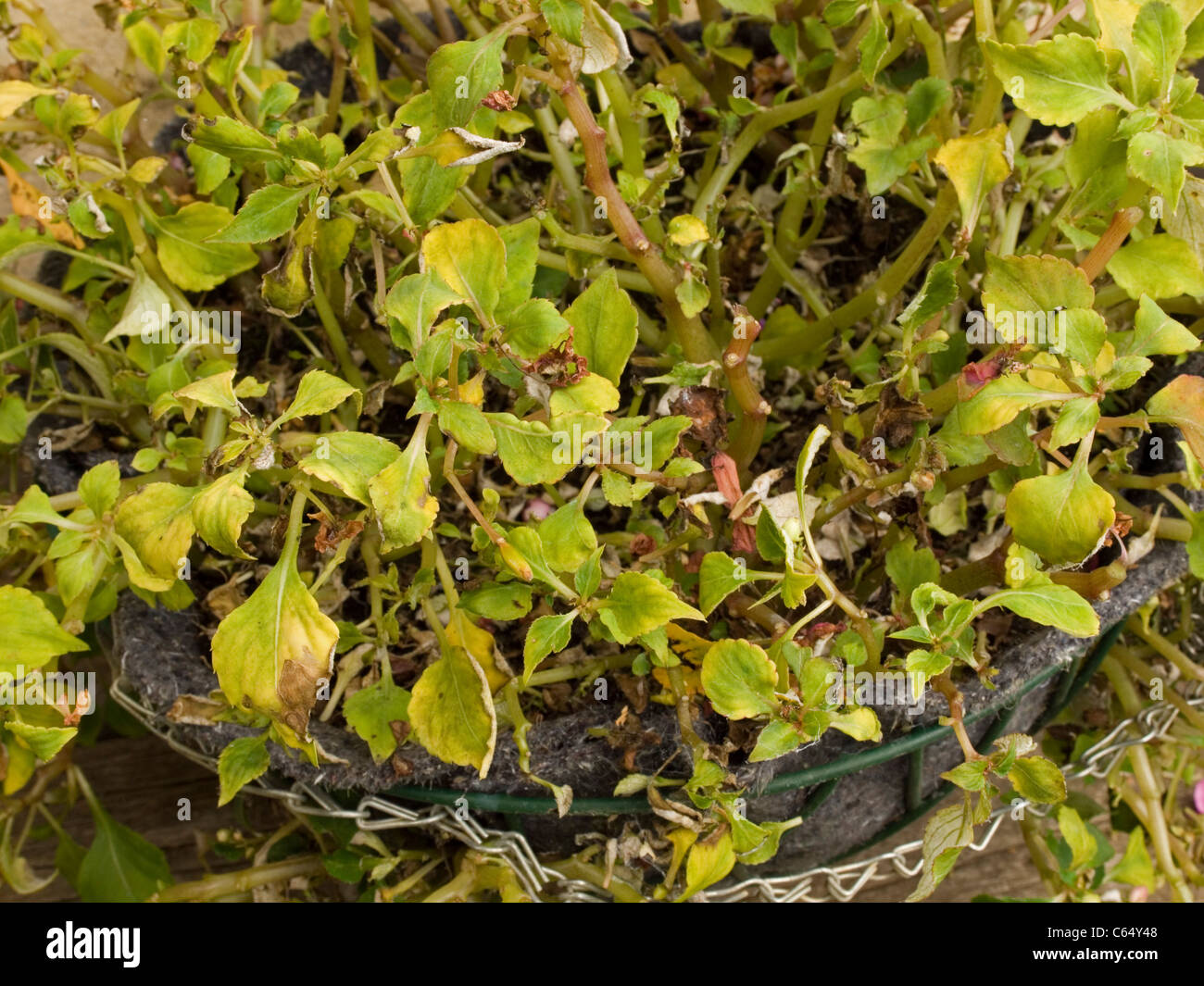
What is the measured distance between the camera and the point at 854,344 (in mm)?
566

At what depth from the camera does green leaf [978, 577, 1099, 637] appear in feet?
1.25

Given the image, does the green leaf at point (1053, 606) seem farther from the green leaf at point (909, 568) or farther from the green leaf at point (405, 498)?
the green leaf at point (405, 498)

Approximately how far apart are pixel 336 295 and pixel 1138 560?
0.35m

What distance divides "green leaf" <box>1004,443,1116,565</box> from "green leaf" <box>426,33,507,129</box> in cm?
21

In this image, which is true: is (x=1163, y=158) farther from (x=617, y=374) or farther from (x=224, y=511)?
(x=224, y=511)

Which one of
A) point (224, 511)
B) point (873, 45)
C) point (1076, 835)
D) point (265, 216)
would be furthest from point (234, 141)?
point (1076, 835)

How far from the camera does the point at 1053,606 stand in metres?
0.39

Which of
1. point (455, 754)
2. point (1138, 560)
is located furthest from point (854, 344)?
point (455, 754)

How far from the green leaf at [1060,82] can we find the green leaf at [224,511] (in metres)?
0.28

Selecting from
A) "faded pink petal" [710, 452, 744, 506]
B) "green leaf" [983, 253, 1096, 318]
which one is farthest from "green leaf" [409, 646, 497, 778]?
"green leaf" [983, 253, 1096, 318]

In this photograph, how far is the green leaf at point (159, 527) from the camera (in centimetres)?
39

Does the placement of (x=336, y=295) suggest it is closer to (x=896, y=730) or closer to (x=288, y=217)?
(x=288, y=217)

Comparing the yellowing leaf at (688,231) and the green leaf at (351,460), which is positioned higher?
the yellowing leaf at (688,231)

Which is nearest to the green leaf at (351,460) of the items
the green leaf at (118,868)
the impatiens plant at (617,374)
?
the impatiens plant at (617,374)
